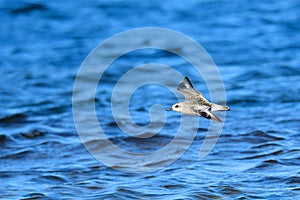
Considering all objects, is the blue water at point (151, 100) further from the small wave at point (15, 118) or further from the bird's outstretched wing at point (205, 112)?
the bird's outstretched wing at point (205, 112)

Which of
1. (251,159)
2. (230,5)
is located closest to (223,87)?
(251,159)

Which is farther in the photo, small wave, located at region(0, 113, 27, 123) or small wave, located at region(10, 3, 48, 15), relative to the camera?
small wave, located at region(10, 3, 48, 15)

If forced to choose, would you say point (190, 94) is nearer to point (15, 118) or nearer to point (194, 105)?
point (194, 105)

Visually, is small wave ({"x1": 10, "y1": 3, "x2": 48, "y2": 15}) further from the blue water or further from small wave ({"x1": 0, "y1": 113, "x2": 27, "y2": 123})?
small wave ({"x1": 0, "y1": 113, "x2": 27, "y2": 123})

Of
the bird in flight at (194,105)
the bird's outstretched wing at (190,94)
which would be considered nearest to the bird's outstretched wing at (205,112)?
the bird in flight at (194,105)

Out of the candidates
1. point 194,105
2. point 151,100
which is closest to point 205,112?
point 194,105

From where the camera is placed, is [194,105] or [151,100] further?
[151,100]

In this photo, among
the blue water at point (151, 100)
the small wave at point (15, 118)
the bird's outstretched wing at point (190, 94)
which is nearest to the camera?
the bird's outstretched wing at point (190, 94)

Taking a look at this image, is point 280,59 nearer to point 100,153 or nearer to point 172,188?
point 100,153

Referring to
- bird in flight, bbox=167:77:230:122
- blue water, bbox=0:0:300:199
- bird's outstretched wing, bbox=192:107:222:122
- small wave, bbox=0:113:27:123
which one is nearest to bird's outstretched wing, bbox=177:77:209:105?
bird in flight, bbox=167:77:230:122
